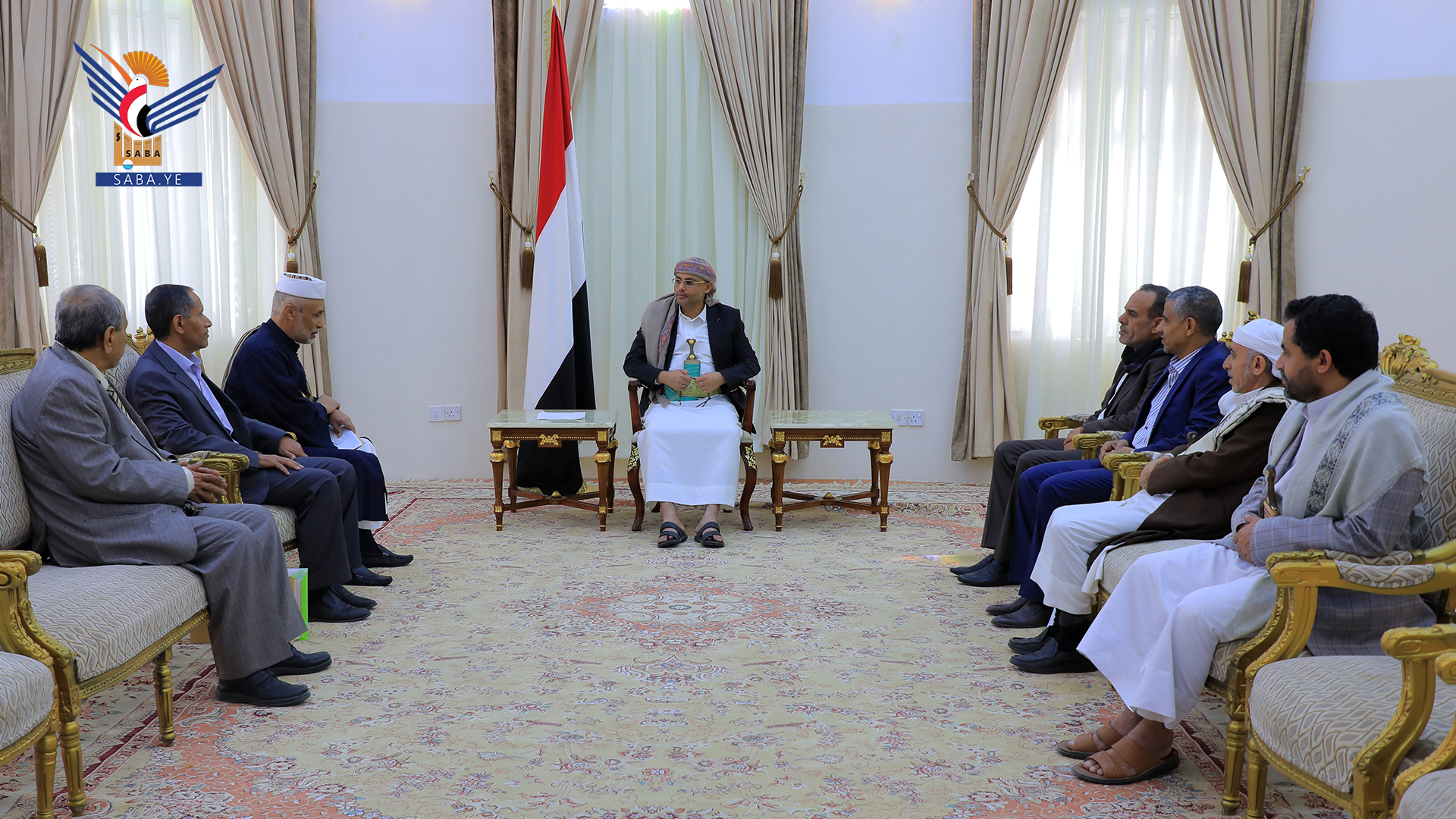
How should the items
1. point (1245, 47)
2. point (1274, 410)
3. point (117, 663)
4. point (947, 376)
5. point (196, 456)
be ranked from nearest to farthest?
point (117, 663) → point (1274, 410) → point (196, 456) → point (1245, 47) → point (947, 376)

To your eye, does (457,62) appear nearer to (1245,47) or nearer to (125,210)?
(125,210)

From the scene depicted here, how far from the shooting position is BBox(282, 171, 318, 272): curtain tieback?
6.60 m

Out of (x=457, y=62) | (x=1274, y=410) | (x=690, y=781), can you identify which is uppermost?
(x=457, y=62)

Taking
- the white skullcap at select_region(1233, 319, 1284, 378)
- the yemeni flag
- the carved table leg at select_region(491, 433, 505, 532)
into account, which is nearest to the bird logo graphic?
the yemeni flag

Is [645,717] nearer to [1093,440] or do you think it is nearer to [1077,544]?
[1077,544]

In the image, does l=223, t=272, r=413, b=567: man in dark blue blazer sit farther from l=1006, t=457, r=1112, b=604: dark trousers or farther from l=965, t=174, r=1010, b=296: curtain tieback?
l=965, t=174, r=1010, b=296: curtain tieback

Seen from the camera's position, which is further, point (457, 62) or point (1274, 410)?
point (457, 62)

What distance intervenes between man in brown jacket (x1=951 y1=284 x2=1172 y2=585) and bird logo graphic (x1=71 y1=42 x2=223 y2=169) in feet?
18.1

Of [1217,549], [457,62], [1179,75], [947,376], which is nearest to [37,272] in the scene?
[457,62]

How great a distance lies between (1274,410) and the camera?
3.12 m

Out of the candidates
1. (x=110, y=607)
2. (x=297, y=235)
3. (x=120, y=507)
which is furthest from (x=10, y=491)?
(x=297, y=235)

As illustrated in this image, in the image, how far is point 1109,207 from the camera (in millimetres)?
6754

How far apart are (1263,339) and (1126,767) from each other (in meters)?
1.49

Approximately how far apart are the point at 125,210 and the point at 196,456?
3.82 m
